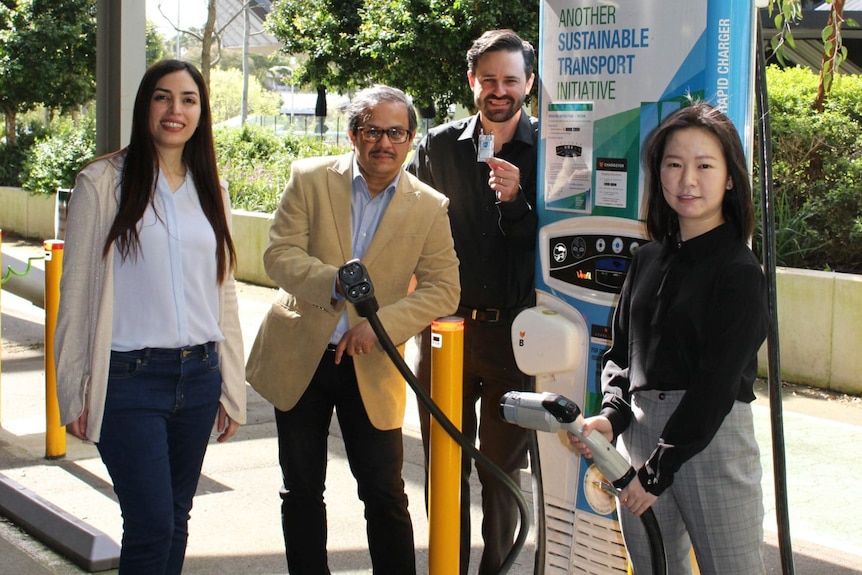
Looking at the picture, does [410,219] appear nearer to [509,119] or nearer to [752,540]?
[509,119]

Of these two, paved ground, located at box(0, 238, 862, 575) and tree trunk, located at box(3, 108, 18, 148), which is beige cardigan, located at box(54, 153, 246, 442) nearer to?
paved ground, located at box(0, 238, 862, 575)

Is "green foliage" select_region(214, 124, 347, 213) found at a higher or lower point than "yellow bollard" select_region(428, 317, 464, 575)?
higher

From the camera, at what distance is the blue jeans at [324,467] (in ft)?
11.1

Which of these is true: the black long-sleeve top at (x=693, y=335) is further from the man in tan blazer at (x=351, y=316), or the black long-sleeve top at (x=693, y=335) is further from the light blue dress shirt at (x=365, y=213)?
the light blue dress shirt at (x=365, y=213)

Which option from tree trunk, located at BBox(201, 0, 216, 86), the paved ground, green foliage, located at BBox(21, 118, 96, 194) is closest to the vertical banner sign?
the paved ground

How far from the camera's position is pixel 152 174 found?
3.04 metres

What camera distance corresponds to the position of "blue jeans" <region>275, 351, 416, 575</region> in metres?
3.38

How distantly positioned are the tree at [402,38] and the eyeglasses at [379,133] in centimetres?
935

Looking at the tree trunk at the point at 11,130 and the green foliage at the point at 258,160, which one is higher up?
the tree trunk at the point at 11,130

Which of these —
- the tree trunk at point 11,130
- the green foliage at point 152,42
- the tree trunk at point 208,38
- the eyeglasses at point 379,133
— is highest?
the green foliage at point 152,42

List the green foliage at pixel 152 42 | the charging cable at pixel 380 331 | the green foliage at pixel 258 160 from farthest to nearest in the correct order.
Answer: the green foliage at pixel 152 42 → the green foliage at pixel 258 160 → the charging cable at pixel 380 331

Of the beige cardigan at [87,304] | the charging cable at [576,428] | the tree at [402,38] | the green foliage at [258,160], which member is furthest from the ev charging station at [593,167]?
the tree at [402,38]

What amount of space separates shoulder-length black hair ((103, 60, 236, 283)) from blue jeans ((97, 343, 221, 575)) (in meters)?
0.31

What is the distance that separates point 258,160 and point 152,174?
13.8 meters
